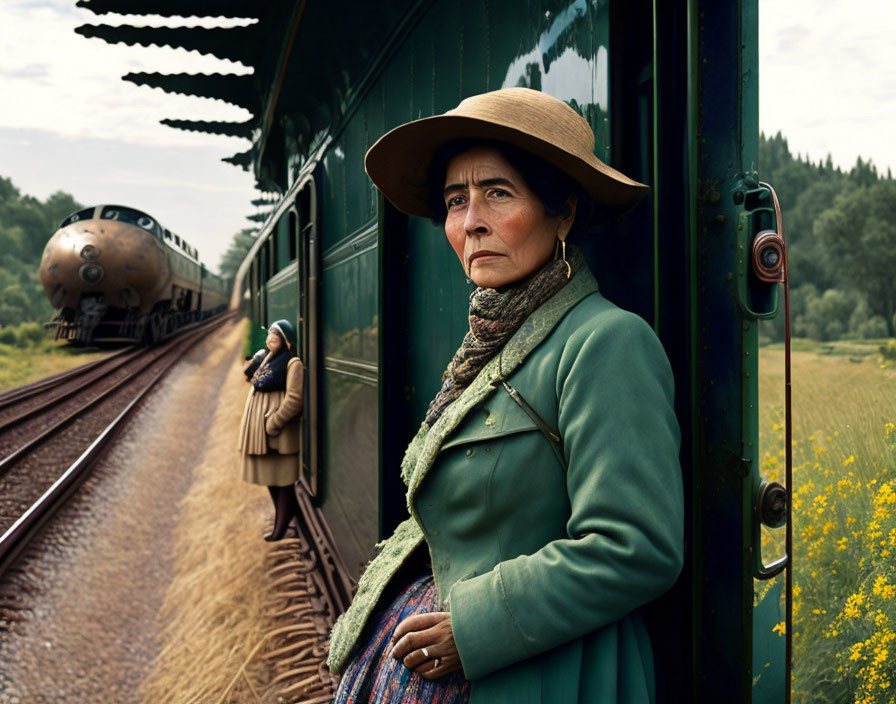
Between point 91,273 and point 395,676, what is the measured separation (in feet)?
62.8

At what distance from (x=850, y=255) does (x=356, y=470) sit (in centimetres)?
289

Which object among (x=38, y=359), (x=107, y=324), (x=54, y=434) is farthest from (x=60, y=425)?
(x=38, y=359)

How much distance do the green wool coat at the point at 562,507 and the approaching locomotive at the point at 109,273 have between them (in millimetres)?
19077

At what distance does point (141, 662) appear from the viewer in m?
4.68

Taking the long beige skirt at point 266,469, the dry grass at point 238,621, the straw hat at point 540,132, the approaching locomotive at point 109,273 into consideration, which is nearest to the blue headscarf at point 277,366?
the long beige skirt at point 266,469

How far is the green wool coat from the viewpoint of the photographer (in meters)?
1.20

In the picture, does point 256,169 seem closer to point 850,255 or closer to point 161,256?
point 850,255

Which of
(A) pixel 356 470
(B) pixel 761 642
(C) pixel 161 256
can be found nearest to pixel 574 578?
(B) pixel 761 642

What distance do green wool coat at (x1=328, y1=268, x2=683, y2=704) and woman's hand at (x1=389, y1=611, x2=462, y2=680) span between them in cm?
7

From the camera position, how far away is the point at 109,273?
1828 cm

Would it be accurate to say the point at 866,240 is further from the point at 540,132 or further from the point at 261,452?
the point at 261,452

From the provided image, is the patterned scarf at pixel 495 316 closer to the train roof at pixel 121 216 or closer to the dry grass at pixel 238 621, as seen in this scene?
the dry grass at pixel 238 621

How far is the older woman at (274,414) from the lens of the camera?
204 inches

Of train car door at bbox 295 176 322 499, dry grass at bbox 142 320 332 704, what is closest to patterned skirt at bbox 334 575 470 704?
dry grass at bbox 142 320 332 704
